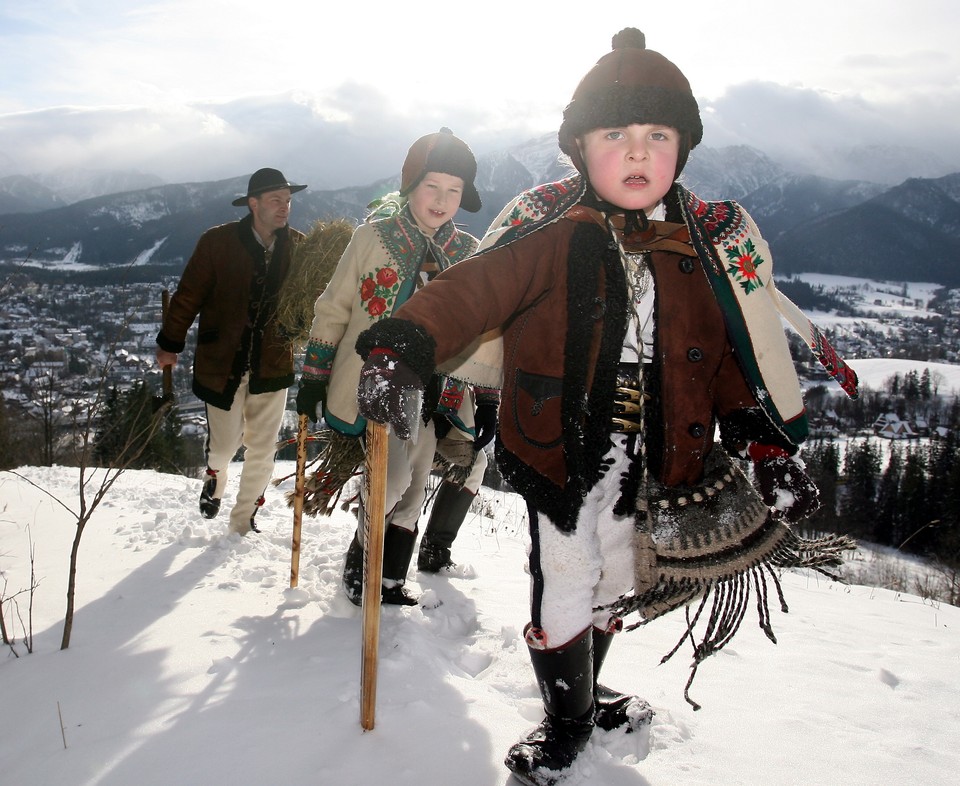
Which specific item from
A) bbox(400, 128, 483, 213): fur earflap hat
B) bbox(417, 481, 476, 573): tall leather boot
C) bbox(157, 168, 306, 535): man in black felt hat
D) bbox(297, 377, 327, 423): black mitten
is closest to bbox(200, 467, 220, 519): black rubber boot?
bbox(157, 168, 306, 535): man in black felt hat

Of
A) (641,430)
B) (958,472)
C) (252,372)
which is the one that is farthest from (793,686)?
(958,472)

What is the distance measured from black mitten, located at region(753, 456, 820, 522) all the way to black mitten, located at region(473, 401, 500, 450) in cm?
157

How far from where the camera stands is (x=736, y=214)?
201cm

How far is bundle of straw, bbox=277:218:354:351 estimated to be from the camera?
383 cm

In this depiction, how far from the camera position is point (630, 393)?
1900mm

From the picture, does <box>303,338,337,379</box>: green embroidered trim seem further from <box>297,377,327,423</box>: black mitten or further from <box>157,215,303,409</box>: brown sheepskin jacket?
<box>157,215,303,409</box>: brown sheepskin jacket

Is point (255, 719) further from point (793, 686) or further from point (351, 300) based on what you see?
point (793, 686)

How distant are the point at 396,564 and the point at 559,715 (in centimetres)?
144

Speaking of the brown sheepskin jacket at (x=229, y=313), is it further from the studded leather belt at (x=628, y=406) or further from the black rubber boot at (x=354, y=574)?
the studded leather belt at (x=628, y=406)

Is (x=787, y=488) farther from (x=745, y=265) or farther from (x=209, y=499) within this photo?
(x=209, y=499)

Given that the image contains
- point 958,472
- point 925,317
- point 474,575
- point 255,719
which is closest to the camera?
point 255,719

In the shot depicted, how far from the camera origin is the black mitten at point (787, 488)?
183 centimetres

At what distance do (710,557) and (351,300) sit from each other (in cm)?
203

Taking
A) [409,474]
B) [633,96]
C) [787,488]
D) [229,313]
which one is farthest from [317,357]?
[787,488]
